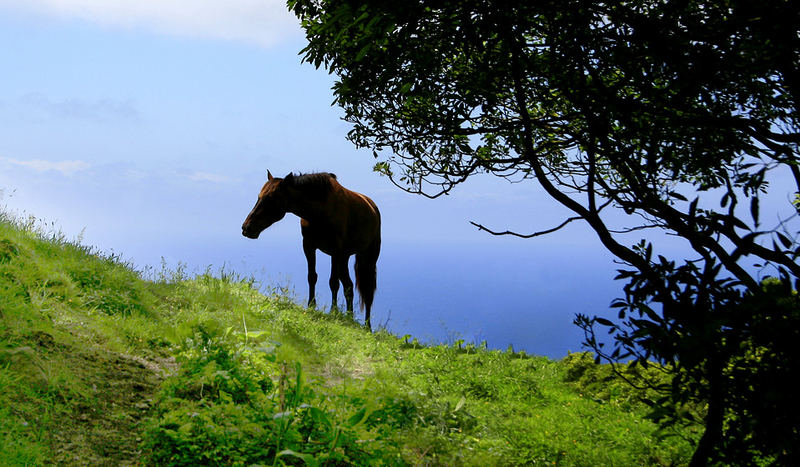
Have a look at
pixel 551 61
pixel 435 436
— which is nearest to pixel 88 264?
pixel 435 436

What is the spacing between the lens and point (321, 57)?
4.83 m

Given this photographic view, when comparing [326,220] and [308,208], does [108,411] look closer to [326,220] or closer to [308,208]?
→ [308,208]

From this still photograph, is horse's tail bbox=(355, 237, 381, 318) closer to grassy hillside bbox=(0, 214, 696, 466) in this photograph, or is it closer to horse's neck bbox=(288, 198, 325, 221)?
horse's neck bbox=(288, 198, 325, 221)

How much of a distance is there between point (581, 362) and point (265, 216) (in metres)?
6.33

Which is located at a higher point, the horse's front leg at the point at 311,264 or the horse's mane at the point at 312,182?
the horse's mane at the point at 312,182

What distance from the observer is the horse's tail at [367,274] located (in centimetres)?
1226

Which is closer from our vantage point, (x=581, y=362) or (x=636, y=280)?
(x=636, y=280)

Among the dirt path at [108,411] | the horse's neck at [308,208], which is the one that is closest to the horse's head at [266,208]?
the horse's neck at [308,208]

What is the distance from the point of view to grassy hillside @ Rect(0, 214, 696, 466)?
3.95 m

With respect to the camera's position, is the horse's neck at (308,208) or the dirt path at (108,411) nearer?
the dirt path at (108,411)

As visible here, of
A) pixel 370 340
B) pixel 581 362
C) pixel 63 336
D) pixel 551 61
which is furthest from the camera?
pixel 370 340

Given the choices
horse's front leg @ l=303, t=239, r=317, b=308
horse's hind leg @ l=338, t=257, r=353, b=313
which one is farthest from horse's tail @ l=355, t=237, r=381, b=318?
horse's front leg @ l=303, t=239, r=317, b=308

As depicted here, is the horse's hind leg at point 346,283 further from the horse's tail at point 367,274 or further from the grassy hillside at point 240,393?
the grassy hillside at point 240,393

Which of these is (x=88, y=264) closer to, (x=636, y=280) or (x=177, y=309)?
(x=177, y=309)
